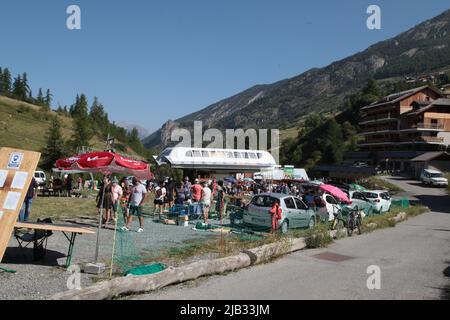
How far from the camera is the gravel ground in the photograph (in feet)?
23.9

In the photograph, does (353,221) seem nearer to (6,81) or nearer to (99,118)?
(99,118)

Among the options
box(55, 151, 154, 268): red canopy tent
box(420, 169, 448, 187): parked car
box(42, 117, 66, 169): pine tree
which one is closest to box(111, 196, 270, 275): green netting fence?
box(55, 151, 154, 268): red canopy tent

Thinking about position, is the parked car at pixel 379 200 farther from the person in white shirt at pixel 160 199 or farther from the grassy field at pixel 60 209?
the grassy field at pixel 60 209

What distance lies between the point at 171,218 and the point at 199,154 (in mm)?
27835

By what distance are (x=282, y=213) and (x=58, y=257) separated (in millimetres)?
7898

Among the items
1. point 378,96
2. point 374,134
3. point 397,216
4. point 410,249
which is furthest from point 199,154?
point 378,96

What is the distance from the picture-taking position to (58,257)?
32.3 feet

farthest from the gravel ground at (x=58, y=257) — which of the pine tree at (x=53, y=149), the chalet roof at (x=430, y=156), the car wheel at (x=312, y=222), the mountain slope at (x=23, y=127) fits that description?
the chalet roof at (x=430, y=156)

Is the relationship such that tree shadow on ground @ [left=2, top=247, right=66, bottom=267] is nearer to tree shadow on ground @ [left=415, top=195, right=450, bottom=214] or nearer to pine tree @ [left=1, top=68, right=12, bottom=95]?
tree shadow on ground @ [left=415, top=195, right=450, bottom=214]

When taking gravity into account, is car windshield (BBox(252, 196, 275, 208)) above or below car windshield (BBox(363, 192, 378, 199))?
above

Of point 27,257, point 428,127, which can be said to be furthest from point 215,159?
point 428,127

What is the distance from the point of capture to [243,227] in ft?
53.6

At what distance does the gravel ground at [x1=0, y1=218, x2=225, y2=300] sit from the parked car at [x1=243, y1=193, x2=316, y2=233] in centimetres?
179
